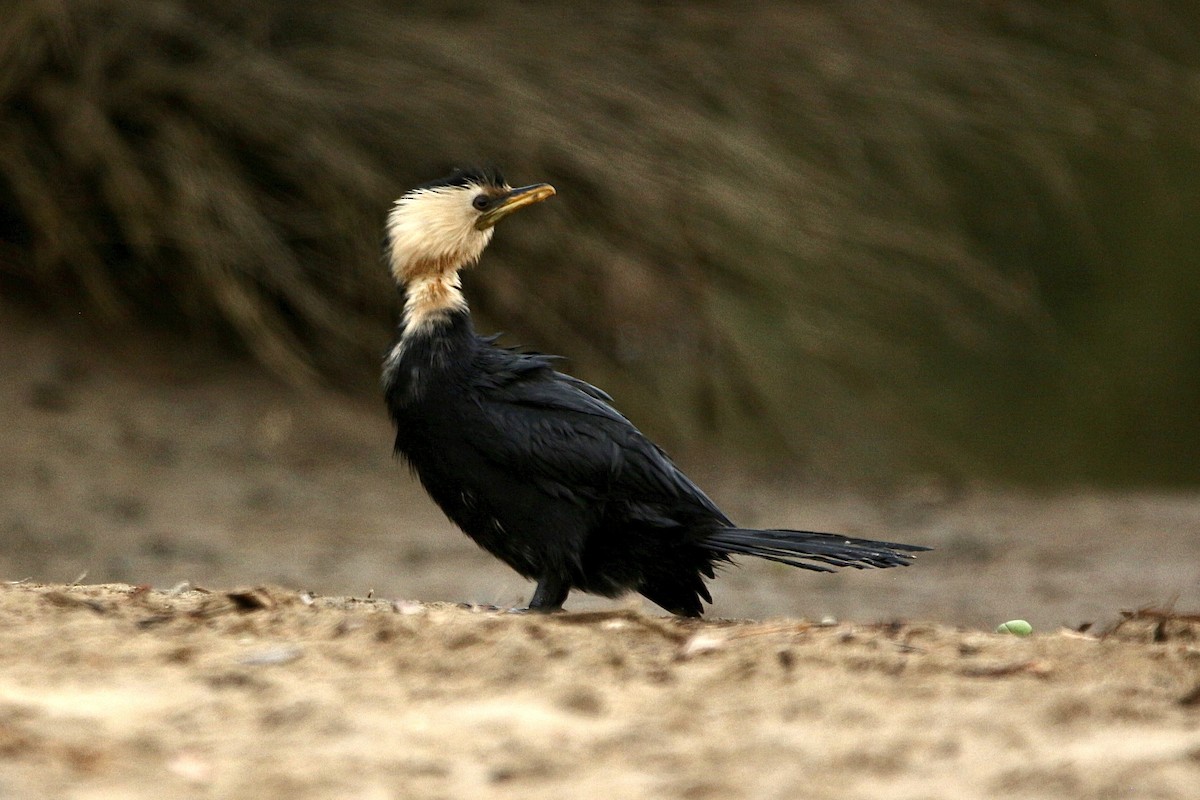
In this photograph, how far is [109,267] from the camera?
886 cm

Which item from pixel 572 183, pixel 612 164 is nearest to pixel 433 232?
pixel 612 164

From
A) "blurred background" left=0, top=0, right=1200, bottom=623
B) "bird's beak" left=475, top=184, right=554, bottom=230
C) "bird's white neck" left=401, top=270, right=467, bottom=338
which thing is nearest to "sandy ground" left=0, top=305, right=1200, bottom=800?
"bird's white neck" left=401, top=270, right=467, bottom=338

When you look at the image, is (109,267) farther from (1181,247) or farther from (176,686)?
(1181,247)

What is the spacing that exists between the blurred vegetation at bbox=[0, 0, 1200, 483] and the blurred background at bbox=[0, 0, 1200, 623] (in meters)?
0.02

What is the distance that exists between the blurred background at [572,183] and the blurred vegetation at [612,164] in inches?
0.7

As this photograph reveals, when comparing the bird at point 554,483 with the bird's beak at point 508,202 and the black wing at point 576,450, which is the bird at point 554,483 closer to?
the black wing at point 576,450

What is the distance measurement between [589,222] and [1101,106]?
323 cm

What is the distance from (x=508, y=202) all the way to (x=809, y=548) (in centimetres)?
150

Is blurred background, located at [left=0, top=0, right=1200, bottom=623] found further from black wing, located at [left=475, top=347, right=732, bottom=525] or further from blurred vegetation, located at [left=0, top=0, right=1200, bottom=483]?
black wing, located at [left=475, top=347, right=732, bottom=525]

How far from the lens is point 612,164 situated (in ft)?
28.8

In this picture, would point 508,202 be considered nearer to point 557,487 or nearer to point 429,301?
point 429,301

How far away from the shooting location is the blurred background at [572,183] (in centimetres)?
862

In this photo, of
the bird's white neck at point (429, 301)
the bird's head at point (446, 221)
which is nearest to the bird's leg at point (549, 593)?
the bird's white neck at point (429, 301)

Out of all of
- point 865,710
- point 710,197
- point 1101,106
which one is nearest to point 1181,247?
point 1101,106
